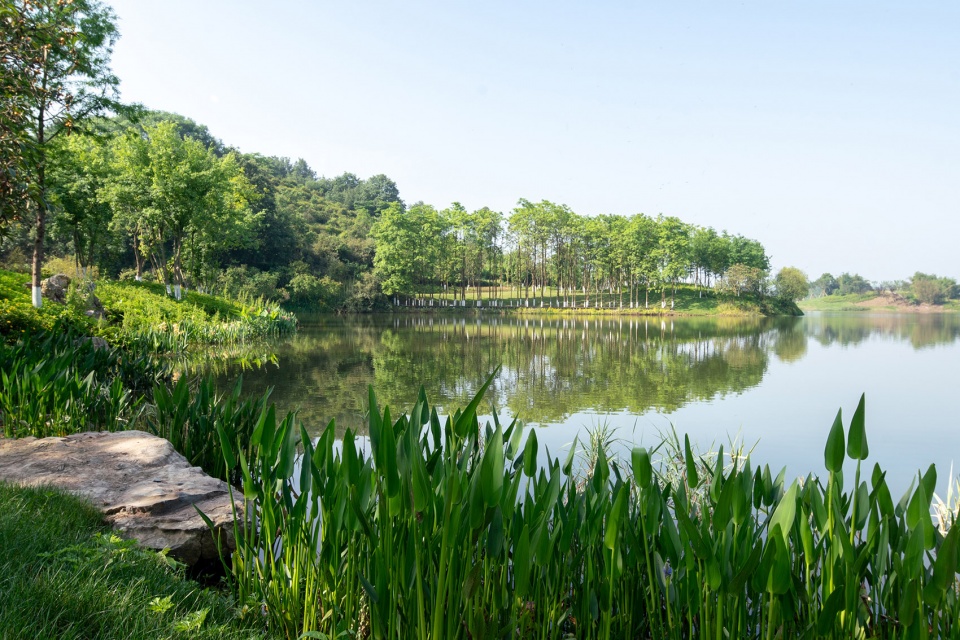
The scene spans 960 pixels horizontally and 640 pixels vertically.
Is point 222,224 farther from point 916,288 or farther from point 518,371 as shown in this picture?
point 916,288

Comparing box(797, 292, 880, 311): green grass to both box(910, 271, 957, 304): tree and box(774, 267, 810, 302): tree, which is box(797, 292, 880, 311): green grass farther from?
box(774, 267, 810, 302): tree

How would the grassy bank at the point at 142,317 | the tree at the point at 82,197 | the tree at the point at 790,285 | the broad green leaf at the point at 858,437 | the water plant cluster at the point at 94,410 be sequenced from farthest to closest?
1. the tree at the point at 790,285
2. the tree at the point at 82,197
3. the grassy bank at the point at 142,317
4. the water plant cluster at the point at 94,410
5. the broad green leaf at the point at 858,437

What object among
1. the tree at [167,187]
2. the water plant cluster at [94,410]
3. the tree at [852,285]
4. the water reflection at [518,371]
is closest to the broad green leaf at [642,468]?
the water plant cluster at [94,410]

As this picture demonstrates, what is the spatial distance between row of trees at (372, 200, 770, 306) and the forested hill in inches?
4.9

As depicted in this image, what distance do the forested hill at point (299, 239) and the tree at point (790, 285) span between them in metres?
1.39

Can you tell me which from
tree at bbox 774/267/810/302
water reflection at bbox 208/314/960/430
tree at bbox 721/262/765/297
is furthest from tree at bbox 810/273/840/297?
water reflection at bbox 208/314/960/430

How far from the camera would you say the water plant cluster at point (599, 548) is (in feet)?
5.62

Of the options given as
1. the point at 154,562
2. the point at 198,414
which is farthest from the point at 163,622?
the point at 198,414

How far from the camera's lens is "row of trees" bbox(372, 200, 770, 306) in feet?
155

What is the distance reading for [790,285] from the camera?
182 feet

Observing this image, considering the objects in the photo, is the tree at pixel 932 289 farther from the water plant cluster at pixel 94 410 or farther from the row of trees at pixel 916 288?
the water plant cluster at pixel 94 410

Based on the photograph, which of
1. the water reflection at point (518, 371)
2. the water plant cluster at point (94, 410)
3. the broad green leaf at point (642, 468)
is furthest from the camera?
the water reflection at point (518, 371)

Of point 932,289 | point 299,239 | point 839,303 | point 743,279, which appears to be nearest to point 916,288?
point 932,289

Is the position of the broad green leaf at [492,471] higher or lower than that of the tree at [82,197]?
lower
